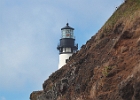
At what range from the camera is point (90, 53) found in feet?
114

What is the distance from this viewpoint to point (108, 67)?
29047 millimetres

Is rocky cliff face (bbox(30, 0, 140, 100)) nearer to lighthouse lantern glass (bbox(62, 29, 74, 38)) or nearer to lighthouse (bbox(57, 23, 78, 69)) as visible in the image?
lighthouse (bbox(57, 23, 78, 69))

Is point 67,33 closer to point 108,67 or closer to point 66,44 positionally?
point 66,44

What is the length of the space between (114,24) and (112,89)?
29.7 feet

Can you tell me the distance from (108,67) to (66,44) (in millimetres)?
39401

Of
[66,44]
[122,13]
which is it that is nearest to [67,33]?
[66,44]

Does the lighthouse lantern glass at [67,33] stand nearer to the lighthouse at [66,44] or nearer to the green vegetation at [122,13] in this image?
the lighthouse at [66,44]

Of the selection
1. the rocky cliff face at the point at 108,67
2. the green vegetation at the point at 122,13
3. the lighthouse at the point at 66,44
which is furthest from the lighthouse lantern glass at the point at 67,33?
the green vegetation at the point at 122,13

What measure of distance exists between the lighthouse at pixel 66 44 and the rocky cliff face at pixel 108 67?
2735 centimetres

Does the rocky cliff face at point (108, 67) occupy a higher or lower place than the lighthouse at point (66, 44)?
lower

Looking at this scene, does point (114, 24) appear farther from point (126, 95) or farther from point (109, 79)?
point (126, 95)

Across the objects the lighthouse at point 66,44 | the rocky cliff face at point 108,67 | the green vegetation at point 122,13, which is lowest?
the rocky cliff face at point 108,67

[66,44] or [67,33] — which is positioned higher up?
[67,33]

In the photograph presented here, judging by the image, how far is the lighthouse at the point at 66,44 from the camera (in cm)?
6731
